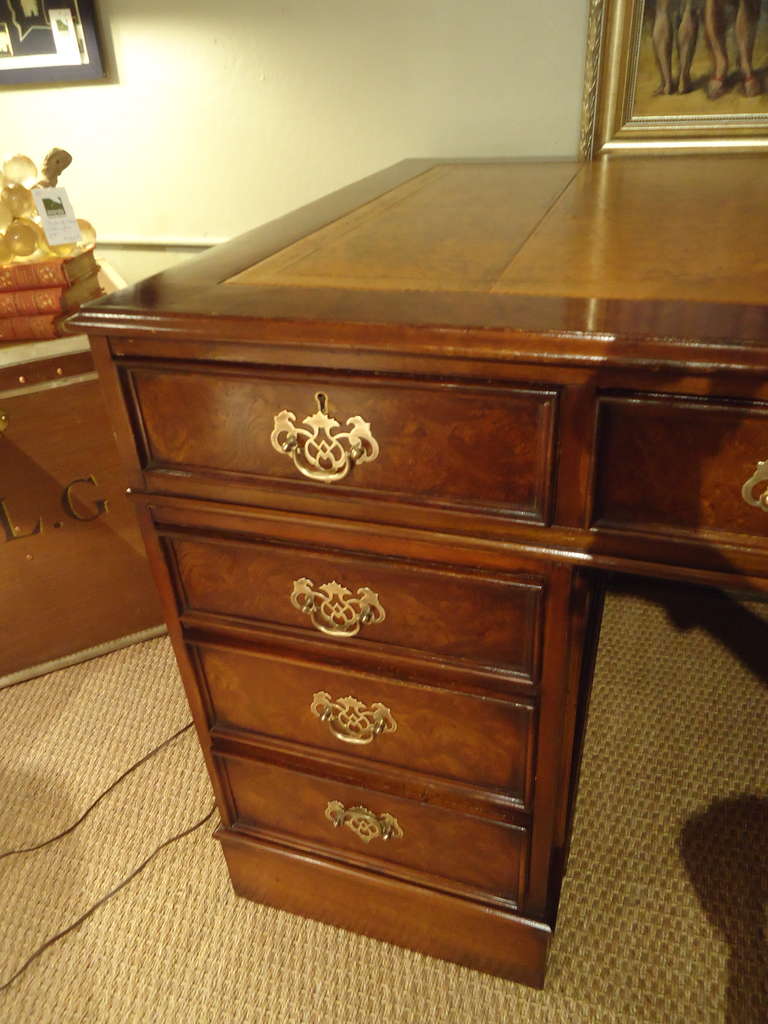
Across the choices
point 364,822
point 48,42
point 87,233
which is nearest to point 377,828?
point 364,822

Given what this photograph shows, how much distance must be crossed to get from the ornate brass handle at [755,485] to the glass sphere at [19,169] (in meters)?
1.25

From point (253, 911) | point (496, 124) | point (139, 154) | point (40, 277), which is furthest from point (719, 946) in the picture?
point (139, 154)

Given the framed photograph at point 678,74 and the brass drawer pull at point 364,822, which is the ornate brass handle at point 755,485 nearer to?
the brass drawer pull at point 364,822

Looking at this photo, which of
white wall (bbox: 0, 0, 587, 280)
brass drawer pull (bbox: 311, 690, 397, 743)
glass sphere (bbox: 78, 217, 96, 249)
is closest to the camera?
brass drawer pull (bbox: 311, 690, 397, 743)

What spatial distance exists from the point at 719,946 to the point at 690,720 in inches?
15.6

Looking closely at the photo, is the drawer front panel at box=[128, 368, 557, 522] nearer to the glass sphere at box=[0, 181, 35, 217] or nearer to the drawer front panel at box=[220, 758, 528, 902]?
the drawer front panel at box=[220, 758, 528, 902]

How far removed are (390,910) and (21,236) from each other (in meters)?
1.19

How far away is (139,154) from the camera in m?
1.45

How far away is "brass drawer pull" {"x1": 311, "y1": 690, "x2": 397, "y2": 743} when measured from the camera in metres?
Answer: 0.84

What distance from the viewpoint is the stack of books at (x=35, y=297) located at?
4.21 ft

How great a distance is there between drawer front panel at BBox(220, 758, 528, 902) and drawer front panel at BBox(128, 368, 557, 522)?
0.41 m

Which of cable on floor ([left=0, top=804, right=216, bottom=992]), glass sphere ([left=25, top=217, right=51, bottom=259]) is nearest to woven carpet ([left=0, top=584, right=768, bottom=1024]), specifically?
cable on floor ([left=0, top=804, right=216, bottom=992])

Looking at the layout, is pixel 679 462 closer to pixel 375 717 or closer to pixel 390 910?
pixel 375 717

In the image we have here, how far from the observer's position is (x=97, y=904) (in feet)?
3.62
